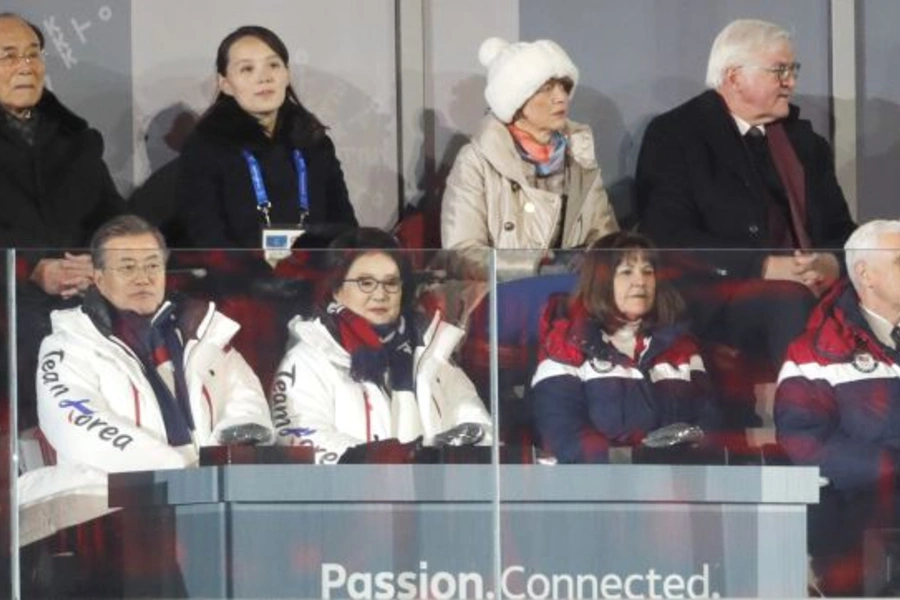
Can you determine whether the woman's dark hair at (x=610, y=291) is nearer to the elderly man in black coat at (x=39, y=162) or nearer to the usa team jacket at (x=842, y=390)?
the usa team jacket at (x=842, y=390)

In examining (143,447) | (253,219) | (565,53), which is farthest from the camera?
(565,53)

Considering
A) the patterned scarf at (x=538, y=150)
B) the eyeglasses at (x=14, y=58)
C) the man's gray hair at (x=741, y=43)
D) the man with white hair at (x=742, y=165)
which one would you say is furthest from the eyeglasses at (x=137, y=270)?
the man's gray hair at (x=741, y=43)

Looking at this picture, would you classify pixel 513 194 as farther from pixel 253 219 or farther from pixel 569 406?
pixel 569 406

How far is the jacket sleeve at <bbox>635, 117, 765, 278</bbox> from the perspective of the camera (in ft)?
34.1

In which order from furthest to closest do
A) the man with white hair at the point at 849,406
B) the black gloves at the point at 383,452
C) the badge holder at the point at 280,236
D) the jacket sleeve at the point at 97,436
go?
the badge holder at the point at 280,236
the man with white hair at the point at 849,406
the black gloves at the point at 383,452
the jacket sleeve at the point at 97,436

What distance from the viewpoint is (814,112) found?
11555mm

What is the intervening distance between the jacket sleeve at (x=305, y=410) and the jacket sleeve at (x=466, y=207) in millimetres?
1839

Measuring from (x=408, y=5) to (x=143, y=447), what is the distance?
3430 mm

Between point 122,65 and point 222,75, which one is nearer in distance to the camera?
point 222,75

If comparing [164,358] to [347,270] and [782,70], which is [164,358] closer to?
[347,270]

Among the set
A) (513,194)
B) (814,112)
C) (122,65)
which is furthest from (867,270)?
(122,65)

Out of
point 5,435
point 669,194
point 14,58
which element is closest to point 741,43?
point 669,194

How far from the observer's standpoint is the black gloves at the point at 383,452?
8609 millimetres

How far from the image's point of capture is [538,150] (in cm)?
1054
